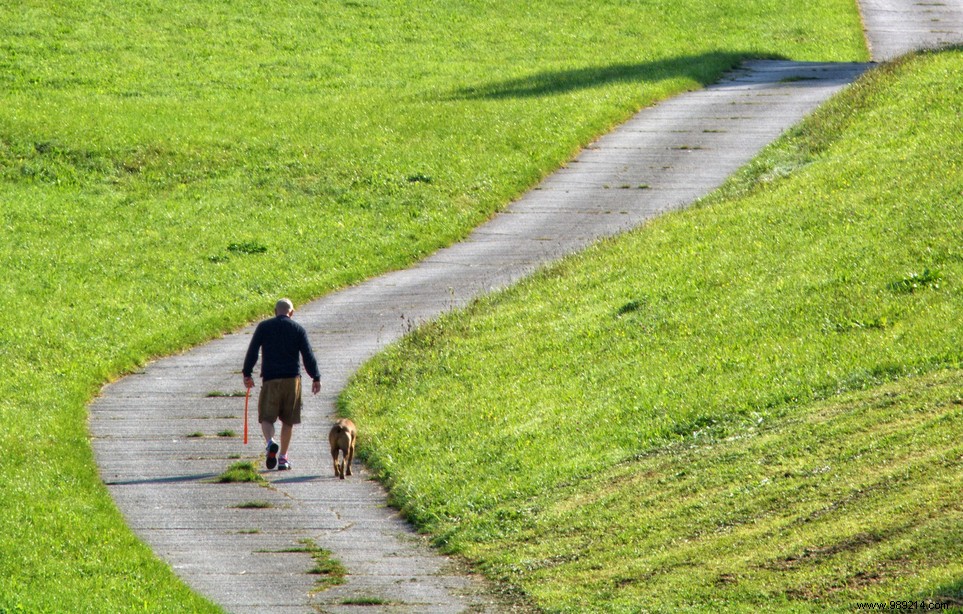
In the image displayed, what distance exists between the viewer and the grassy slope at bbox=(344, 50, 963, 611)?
11.7 metres

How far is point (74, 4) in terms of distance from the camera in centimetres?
4791

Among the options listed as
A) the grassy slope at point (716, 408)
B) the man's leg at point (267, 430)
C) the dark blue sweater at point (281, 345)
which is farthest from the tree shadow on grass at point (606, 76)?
the man's leg at point (267, 430)

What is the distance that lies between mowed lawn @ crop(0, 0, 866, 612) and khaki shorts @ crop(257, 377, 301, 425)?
2.16 m

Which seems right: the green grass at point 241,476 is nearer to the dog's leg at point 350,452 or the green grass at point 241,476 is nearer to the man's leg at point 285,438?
the man's leg at point 285,438

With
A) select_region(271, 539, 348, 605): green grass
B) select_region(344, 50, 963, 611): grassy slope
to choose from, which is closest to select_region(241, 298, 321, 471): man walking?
select_region(344, 50, 963, 611): grassy slope

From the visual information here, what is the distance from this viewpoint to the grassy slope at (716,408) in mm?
11734

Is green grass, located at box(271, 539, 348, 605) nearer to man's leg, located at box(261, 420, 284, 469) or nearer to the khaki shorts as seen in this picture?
man's leg, located at box(261, 420, 284, 469)

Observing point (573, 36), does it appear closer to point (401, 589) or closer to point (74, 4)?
point (74, 4)

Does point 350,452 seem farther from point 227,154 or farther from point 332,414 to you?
point 227,154

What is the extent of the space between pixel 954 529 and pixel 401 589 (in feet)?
15.6

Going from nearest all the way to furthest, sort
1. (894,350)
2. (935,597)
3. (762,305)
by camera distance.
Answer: (935,597) → (894,350) → (762,305)

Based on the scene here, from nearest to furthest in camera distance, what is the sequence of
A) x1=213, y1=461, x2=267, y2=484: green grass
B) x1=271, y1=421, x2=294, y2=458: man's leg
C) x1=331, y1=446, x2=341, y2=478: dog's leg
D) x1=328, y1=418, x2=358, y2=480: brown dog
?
x1=328, y1=418, x2=358, y2=480: brown dog < x1=331, y1=446, x2=341, y2=478: dog's leg < x1=213, y1=461, x2=267, y2=484: green grass < x1=271, y1=421, x2=294, y2=458: man's leg

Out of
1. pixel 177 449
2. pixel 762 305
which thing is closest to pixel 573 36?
pixel 762 305

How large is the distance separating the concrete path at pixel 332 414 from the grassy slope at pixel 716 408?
0.69m
